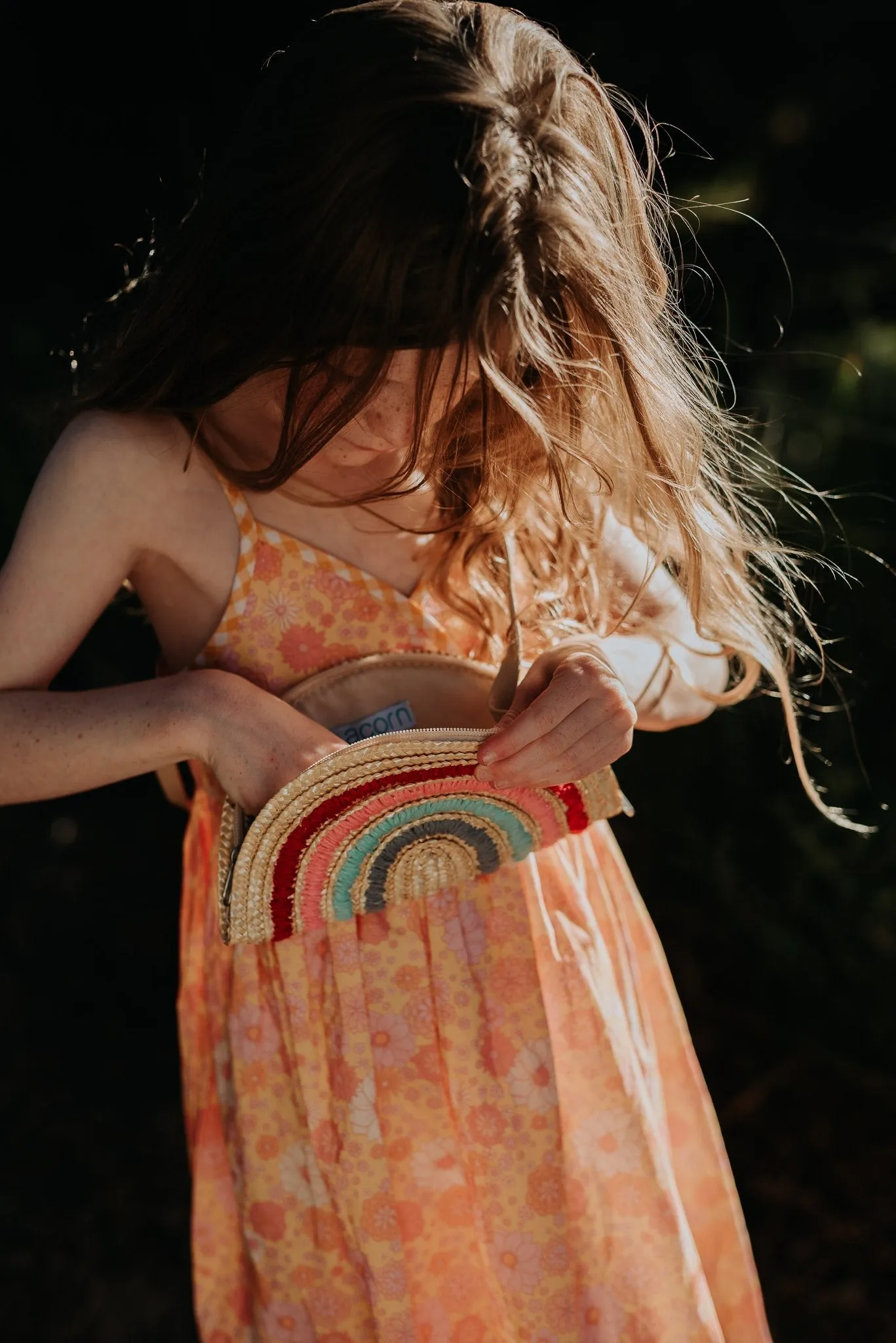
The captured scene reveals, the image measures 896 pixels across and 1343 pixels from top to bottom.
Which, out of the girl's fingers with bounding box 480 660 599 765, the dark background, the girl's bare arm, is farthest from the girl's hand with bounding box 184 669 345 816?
the dark background

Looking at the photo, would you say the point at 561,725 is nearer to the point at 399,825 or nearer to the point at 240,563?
the point at 399,825

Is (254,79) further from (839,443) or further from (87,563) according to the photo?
(87,563)

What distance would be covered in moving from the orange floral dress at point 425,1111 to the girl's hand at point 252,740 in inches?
3.4

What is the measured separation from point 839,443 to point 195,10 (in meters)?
1.16

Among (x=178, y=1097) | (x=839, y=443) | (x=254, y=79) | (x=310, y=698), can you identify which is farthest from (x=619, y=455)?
(x=178, y=1097)

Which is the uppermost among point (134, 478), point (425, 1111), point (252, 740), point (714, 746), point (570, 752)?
point (134, 478)

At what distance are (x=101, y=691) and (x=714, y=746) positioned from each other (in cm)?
127

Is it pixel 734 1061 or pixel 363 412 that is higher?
pixel 363 412

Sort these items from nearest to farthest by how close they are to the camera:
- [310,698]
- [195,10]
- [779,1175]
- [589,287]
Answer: [589,287] < [310,698] < [195,10] < [779,1175]

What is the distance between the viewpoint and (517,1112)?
983mm

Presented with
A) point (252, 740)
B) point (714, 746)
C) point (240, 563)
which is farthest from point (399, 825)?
point (714, 746)

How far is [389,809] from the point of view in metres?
0.88

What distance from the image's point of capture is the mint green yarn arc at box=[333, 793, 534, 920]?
2.93 ft

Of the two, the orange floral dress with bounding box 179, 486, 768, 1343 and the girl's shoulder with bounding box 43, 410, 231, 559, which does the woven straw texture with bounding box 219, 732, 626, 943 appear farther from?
the girl's shoulder with bounding box 43, 410, 231, 559
